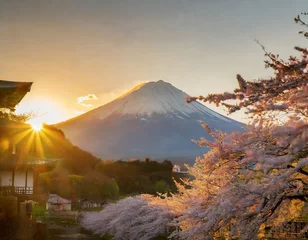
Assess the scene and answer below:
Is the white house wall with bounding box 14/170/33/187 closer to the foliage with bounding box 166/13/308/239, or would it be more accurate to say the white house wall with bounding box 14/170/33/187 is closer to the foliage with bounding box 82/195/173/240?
the foliage with bounding box 82/195/173/240

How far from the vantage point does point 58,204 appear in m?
53.8

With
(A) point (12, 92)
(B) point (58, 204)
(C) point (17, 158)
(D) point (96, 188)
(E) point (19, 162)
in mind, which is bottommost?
(B) point (58, 204)

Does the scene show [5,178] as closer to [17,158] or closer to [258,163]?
[17,158]

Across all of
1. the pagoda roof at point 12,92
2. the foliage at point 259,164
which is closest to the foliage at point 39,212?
the pagoda roof at point 12,92

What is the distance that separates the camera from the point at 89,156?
72312 millimetres

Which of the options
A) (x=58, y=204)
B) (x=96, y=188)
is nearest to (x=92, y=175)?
(x=96, y=188)

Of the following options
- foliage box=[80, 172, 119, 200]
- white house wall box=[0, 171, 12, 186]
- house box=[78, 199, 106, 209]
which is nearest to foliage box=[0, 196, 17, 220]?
white house wall box=[0, 171, 12, 186]

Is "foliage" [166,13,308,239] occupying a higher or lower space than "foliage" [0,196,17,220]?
higher

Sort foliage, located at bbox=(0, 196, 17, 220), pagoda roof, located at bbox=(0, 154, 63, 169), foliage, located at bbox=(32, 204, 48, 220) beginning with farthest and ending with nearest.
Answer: foliage, located at bbox=(32, 204, 48, 220)
pagoda roof, located at bbox=(0, 154, 63, 169)
foliage, located at bbox=(0, 196, 17, 220)

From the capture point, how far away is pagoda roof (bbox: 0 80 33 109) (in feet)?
82.5

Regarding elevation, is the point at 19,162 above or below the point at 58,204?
above

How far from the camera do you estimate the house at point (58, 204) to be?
53.3m

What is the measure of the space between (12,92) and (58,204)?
30.6m

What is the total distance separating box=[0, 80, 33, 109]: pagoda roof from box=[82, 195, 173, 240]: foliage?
9413 millimetres
